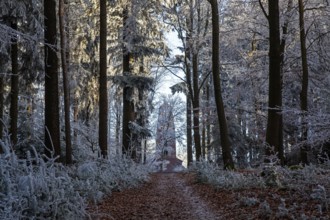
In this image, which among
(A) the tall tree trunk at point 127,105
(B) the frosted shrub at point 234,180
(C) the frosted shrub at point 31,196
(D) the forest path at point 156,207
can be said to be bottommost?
(D) the forest path at point 156,207

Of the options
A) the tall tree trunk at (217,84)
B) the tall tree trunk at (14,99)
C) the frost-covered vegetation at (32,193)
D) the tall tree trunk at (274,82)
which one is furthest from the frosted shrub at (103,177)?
the tall tree trunk at (274,82)

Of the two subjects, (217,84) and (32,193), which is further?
(217,84)

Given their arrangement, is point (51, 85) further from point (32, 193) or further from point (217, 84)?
point (217, 84)

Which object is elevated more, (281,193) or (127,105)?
(127,105)

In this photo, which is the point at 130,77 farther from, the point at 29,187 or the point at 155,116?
the point at 155,116

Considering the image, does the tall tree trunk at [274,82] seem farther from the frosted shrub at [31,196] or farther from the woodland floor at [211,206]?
the frosted shrub at [31,196]

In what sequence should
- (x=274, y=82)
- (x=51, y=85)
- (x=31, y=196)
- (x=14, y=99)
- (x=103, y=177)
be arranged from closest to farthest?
(x=31, y=196) < (x=274, y=82) < (x=51, y=85) < (x=103, y=177) < (x=14, y=99)

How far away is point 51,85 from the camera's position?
9898mm

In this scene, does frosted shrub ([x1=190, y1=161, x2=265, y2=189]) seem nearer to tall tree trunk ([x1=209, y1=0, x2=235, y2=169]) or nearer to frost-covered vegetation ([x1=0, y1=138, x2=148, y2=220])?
tall tree trunk ([x1=209, y1=0, x2=235, y2=169])

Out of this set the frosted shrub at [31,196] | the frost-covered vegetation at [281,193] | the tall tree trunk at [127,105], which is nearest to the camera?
the frosted shrub at [31,196]

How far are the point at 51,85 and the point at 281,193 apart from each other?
6.36 m

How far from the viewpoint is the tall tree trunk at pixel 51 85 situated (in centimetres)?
984

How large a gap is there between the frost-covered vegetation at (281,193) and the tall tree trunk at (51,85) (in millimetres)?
4685

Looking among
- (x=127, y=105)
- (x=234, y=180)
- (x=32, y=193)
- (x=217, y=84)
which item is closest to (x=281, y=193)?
(x=234, y=180)
